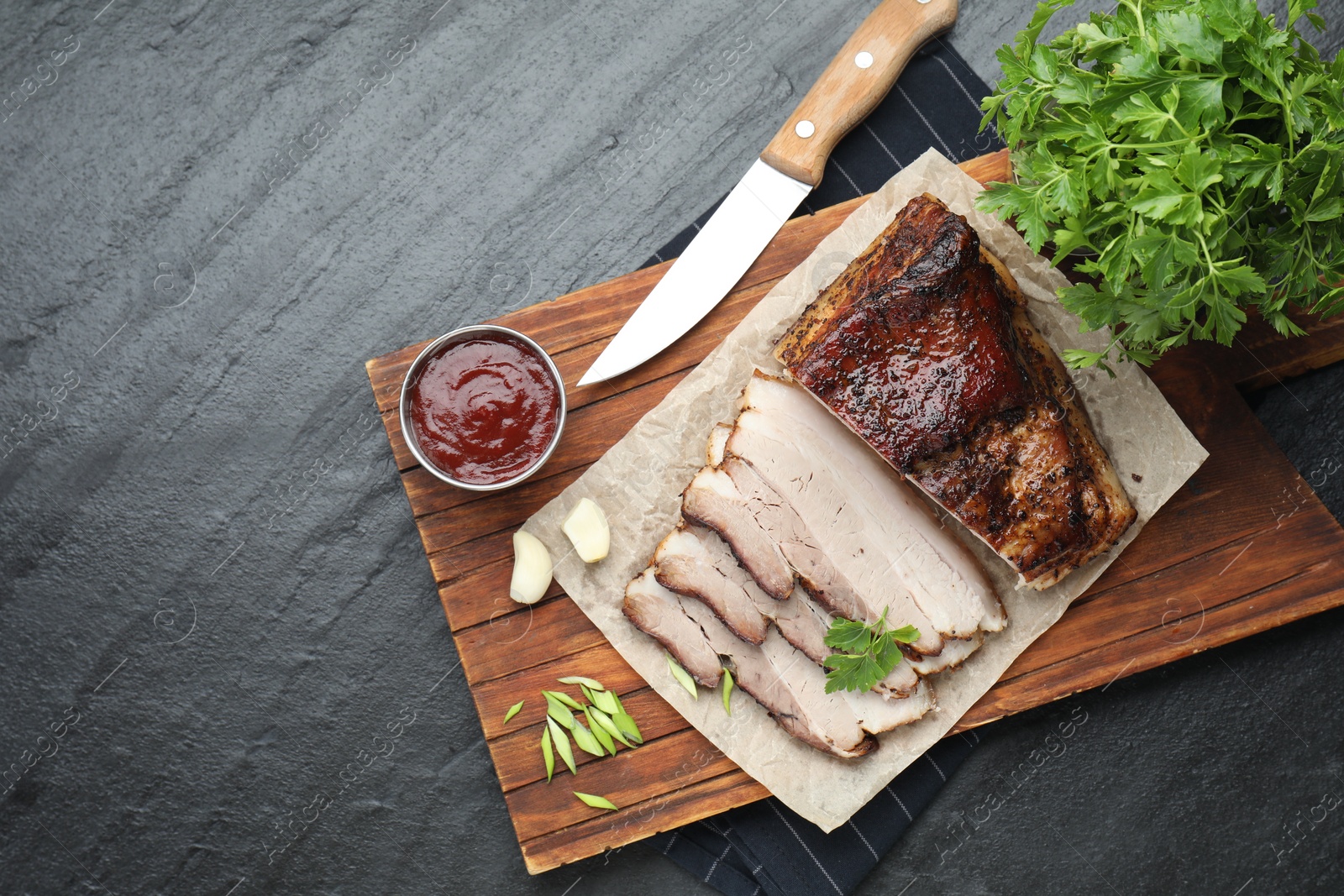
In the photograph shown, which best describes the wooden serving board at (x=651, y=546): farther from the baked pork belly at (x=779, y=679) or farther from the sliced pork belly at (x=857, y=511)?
the sliced pork belly at (x=857, y=511)

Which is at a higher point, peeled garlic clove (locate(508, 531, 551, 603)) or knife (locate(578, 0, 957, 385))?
knife (locate(578, 0, 957, 385))

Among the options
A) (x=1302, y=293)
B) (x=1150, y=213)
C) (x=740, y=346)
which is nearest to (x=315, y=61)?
(x=740, y=346)

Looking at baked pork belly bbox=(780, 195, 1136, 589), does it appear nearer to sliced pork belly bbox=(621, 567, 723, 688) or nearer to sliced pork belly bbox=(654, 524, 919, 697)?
sliced pork belly bbox=(654, 524, 919, 697)

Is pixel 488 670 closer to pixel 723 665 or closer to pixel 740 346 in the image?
pixel 723 665

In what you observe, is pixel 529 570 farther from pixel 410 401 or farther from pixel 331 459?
pixel 331 459

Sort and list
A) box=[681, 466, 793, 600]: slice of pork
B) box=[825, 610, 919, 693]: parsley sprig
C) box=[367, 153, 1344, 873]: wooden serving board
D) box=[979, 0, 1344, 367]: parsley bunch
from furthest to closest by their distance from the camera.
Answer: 1. box=[367, 153, 1344, 873]: wooden serving board
2. box=[681, 466, 793, 600]: slice of pork
3. box=[825, 610, 919, 693]: parsley sprig
4. box=[979, 0, 1344, 367]: parsley bunch

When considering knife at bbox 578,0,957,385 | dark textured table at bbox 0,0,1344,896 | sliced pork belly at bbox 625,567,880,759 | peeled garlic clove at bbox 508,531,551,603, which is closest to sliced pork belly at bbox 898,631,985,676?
sliced pork belly at bbox 625,567,880,759

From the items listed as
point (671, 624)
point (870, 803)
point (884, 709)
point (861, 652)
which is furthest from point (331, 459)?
point (870, 803)
